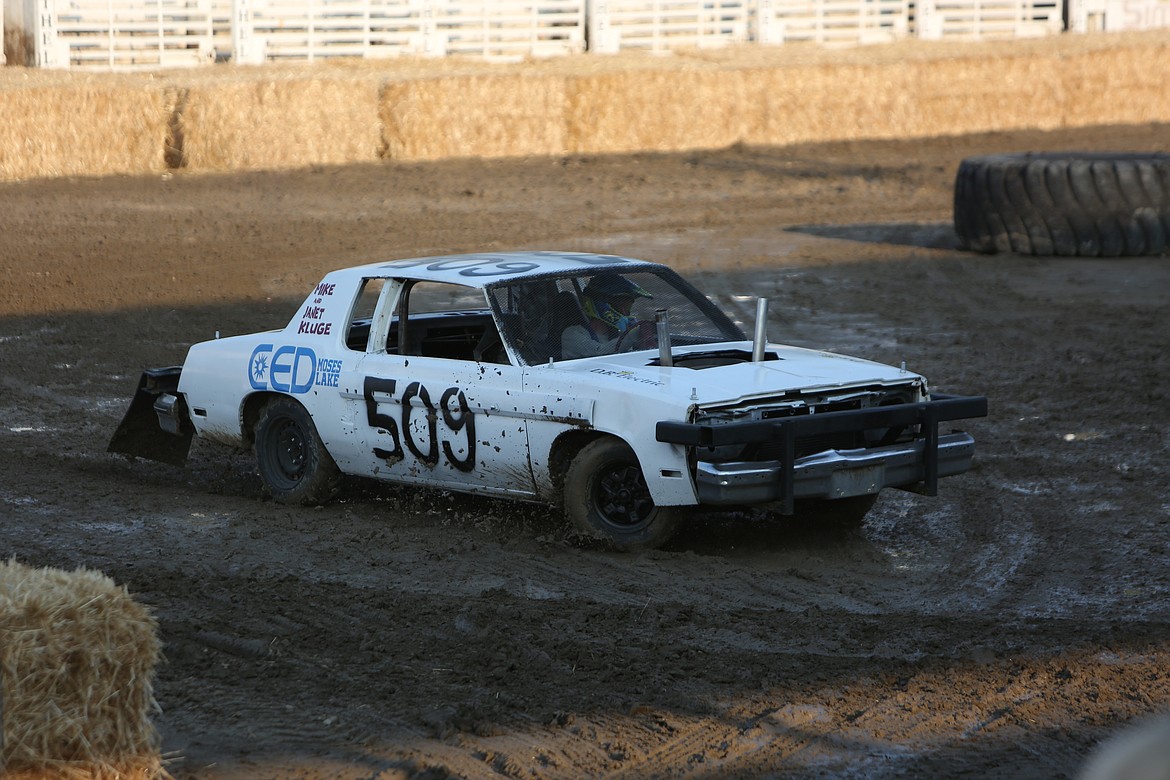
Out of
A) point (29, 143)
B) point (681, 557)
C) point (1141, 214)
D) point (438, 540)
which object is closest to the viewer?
point (681, 557)

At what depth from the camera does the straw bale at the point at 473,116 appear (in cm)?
2322

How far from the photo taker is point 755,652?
5.75m

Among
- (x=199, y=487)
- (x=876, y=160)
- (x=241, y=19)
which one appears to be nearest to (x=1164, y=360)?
(x=199, y=487)

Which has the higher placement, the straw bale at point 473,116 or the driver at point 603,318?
the straw bale at point 473,116

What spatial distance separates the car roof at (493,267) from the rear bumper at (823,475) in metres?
1.70

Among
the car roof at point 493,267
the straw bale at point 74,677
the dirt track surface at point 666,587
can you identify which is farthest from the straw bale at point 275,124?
the straw bale at point 74,677

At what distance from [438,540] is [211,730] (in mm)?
2591

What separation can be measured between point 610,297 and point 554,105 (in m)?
16.8

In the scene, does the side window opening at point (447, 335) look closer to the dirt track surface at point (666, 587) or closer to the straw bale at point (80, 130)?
the dirt track surface at point (666, 587)

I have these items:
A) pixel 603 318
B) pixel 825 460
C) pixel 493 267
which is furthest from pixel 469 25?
pixel 825 460

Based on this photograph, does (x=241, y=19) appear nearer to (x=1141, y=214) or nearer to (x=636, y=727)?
(x=1141, y=214)

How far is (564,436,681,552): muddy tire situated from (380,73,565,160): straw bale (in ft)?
54.8

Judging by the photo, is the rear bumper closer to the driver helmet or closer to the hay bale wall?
the driver helmet

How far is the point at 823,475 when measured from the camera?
680cm
